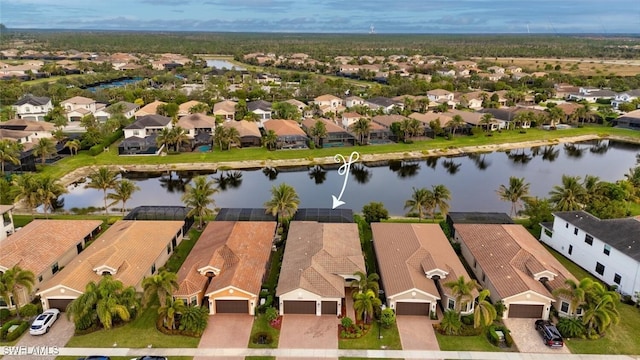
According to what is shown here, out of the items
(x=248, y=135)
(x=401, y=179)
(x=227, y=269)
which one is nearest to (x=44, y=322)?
(x=227, y=269)

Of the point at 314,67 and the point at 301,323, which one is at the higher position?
the point at 314,67

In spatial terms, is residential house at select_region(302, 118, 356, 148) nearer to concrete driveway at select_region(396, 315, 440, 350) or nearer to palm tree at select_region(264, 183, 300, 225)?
palm tree at select_region(264, 183, 300, 225)

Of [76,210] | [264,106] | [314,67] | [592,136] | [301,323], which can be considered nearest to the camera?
[301,323]

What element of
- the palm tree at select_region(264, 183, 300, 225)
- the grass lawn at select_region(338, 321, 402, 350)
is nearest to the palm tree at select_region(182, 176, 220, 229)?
the palm tree at select_region(264, 183, 300, 225)

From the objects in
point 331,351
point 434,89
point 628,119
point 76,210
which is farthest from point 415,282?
point 434,89

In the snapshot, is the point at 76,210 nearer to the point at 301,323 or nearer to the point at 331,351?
the point at 301,323
